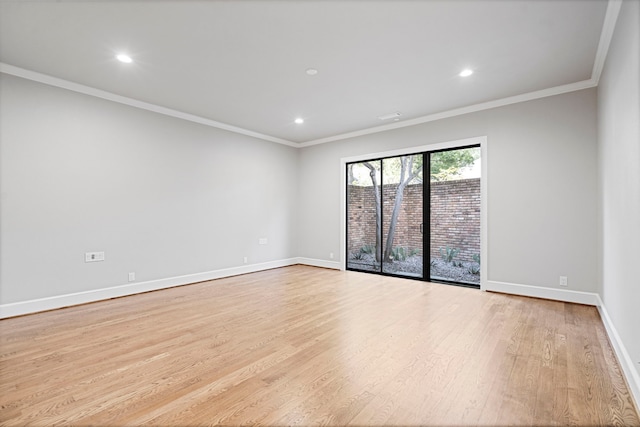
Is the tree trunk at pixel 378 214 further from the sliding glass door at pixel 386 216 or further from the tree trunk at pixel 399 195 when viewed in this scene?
the tree trunk at pixel 399 195

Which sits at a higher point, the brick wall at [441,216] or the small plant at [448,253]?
the brick wall at [441,216]

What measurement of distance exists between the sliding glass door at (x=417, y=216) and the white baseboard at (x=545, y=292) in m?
0.36

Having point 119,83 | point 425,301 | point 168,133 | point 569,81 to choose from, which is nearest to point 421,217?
point 425,301

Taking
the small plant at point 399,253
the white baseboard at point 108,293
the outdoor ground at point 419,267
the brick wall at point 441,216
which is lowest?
the white baseboard at point 108,293

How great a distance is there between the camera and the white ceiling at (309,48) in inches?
96.4

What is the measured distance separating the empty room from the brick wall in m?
0.04

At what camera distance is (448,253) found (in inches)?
199

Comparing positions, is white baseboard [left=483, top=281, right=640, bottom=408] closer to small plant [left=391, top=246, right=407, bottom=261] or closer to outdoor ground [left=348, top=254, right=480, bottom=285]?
outdoor ground [left=348, top=254, right=480, bottom=285]

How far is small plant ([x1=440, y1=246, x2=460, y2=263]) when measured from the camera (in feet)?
16.4

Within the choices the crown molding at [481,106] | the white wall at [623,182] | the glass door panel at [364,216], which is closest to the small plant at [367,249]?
the glass door panel at [364,216]

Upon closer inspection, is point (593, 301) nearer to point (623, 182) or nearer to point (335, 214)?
point (623, 182)

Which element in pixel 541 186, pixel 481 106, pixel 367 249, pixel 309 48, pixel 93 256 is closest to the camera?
pixel 309 48

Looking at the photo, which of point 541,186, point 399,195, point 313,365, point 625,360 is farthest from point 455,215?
point 313,365

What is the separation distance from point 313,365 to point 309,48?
288 centimetres
